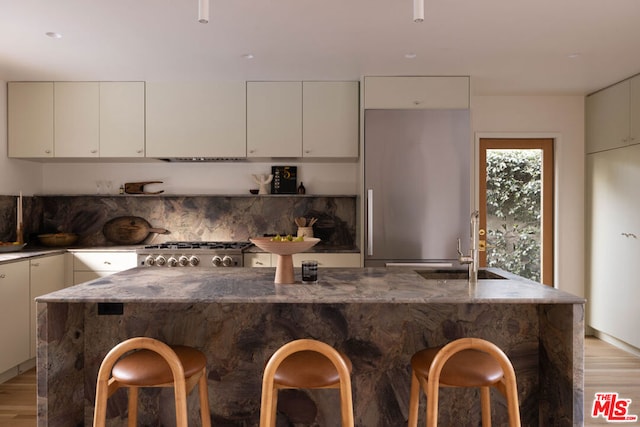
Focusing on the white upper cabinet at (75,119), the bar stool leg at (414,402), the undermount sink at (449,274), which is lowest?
the bar stool leg at (414,402)

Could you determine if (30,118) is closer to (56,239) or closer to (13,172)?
(13,172)

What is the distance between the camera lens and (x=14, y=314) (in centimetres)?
369

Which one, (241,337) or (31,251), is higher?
(31,251)

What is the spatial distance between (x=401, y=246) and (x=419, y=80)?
1.46 meters

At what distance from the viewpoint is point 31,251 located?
4164 millimetres

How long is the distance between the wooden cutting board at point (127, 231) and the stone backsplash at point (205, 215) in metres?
0.06

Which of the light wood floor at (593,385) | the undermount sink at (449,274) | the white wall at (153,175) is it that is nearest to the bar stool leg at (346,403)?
the undermount sink at (449,274)

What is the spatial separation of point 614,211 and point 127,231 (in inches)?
187

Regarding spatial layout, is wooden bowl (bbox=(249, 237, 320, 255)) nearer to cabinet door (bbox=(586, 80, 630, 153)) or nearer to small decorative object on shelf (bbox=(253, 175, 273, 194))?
small decorative object on shelf (bbox=(253, 175, 273, 194))

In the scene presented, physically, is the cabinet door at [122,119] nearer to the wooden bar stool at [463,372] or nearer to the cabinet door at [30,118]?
the cabinet door at [30,118]

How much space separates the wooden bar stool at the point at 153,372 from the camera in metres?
1.80

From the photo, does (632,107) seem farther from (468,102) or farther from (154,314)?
(154,314)

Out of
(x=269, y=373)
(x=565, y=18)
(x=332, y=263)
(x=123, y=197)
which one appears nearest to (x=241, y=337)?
(x=269, y=373)

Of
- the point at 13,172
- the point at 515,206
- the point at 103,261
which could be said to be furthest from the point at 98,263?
the point at 515,206
